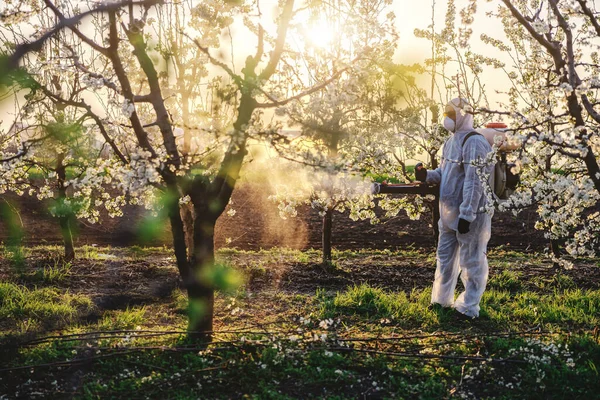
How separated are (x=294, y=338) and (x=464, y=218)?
2230 mm

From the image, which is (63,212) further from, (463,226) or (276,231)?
(276,231)

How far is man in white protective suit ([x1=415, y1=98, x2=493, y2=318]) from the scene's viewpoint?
616 cm

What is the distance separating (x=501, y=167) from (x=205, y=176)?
3005mm

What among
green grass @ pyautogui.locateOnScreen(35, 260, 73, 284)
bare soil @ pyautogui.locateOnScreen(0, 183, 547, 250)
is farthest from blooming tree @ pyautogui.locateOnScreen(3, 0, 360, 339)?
bare soil @ pyautogui.locateOnScreen(0, 183, 547, 250)

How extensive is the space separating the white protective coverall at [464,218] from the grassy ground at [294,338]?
27 centimetres

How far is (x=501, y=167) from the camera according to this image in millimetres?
6148

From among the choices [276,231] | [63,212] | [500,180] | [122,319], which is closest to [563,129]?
[500,180]

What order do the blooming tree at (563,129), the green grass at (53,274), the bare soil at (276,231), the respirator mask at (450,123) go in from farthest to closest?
the bare soil at (276,231) < the green grass at (53,274) < the respirator mask at (450,123) < the blooming tree at (563,129)

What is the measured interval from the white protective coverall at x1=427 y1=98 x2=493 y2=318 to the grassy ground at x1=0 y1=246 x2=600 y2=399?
0.27 meters

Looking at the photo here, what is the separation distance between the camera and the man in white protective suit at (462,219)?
6.16 m

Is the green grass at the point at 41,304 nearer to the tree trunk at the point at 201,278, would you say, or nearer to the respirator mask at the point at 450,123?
the tree trunk at the point at 201,278

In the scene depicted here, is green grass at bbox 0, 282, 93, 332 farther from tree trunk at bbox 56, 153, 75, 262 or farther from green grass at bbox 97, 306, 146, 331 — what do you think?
tree trunk at bbox 56, 153, 75, 262

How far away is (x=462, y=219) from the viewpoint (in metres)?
6.16

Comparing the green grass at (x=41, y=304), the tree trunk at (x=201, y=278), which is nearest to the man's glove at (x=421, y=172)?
the tree trunk at (x=201, y=278)
